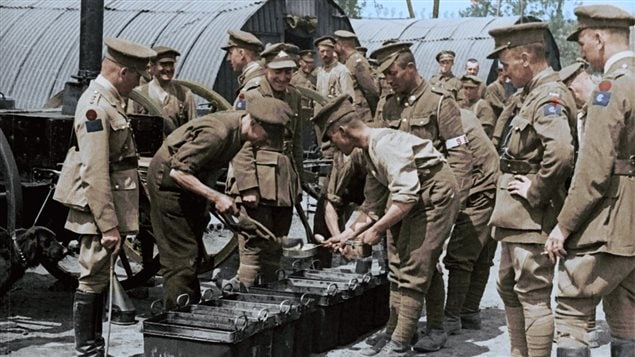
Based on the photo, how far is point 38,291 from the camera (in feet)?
25.0

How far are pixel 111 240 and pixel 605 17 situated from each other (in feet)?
9.36

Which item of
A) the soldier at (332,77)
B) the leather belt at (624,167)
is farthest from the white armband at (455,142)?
the soldier at (332,77)

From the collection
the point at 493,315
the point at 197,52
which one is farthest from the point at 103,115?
the point at 197,52

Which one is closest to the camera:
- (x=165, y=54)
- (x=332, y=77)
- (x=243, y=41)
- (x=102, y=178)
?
(x=102, y=178)

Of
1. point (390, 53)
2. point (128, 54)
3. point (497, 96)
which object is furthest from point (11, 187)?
point (497, 96)

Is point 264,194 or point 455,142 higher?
point 455,142

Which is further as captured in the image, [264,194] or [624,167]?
[264,194]

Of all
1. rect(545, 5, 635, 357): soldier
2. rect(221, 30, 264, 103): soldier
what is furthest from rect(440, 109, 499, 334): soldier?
rect(221, 30, 264, 103): soldier

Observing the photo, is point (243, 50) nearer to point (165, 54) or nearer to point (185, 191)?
point (165, 54)

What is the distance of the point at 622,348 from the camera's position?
4770 mm

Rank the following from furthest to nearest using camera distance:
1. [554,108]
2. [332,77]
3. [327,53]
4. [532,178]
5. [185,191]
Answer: [327,53] < [332,77] < [185,191] < [532,178] < [554,108]

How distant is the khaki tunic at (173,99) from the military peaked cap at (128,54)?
9.13 ft

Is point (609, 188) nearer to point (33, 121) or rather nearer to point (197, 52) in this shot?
point (33, 121)

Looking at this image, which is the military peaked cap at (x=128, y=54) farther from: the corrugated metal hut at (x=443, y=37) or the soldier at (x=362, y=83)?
the corrugated metal hut at (x=443, y=37)
